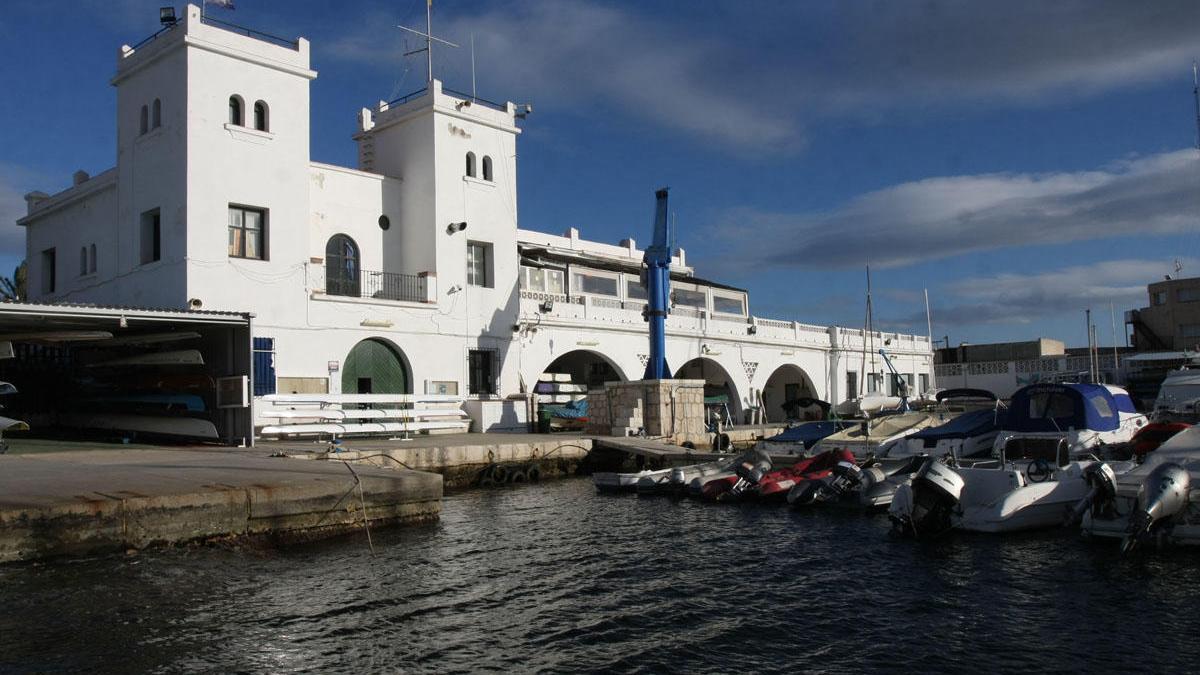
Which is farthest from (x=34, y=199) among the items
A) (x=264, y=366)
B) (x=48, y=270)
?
(x=264, y=366)

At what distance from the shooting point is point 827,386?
44156mm

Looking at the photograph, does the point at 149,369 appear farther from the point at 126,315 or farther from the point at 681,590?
the point at 681,590

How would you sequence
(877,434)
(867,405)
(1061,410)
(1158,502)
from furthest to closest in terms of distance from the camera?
(867,405) < (877,434) < (1061,410) < (1158,502)

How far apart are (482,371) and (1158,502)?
20.7 meters

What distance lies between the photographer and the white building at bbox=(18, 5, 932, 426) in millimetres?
23734

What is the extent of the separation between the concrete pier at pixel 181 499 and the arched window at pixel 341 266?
11.4 m

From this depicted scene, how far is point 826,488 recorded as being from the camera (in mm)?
18172

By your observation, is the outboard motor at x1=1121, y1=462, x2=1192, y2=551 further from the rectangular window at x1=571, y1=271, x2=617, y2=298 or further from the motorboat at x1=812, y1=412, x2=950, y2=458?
the rectangular window at x1=571, y1=271, x2=617, y2=298

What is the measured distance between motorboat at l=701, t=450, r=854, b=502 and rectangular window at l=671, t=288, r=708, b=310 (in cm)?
1991

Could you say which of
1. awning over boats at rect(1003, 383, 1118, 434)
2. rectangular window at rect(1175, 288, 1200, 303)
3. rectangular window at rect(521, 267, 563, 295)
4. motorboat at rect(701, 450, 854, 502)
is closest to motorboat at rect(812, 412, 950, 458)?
motorboat at rect(701, 450, 854, 502)

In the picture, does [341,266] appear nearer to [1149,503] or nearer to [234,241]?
[234,241]

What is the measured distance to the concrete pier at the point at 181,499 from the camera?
36.0ft

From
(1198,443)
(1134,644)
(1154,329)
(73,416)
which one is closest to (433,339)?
(73,416)

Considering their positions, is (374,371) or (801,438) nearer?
(801,438)
